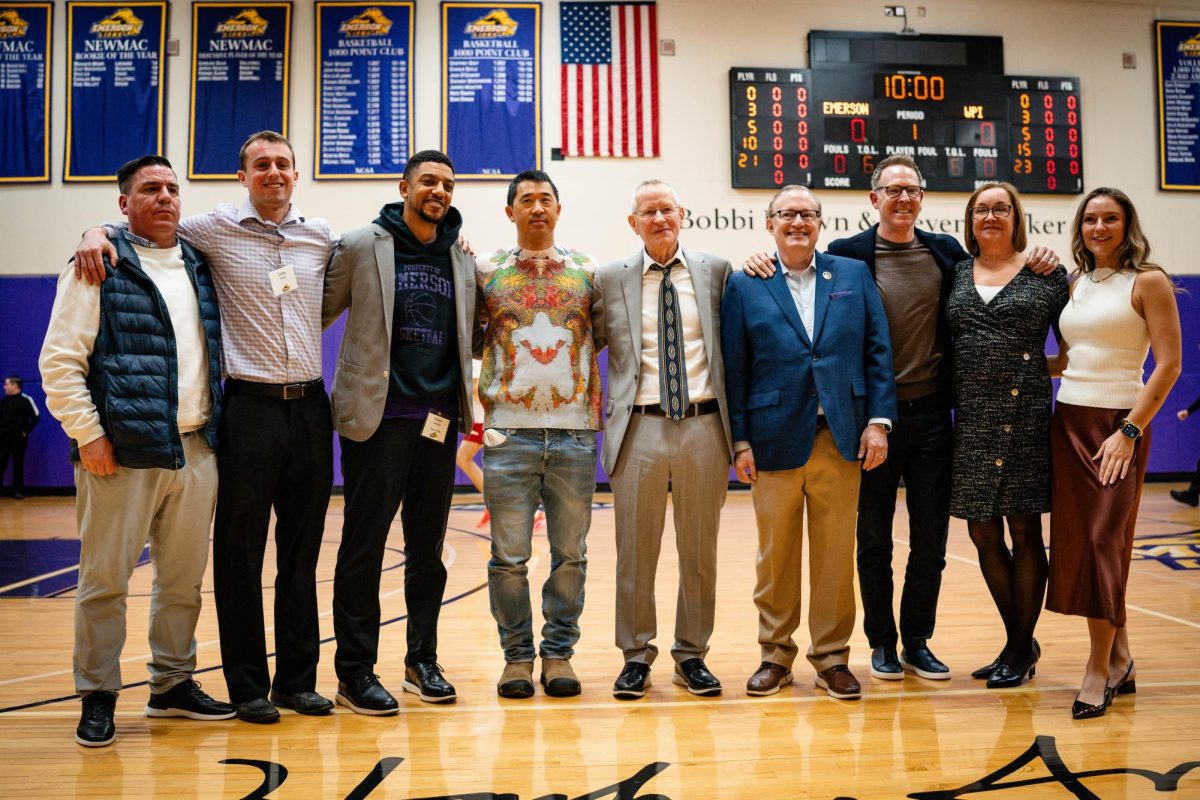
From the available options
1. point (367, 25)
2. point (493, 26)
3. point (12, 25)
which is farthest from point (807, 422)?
point (12, 25)

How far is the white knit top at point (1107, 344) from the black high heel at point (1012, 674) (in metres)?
1.00

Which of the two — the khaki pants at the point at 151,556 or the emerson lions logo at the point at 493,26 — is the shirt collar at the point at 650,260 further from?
the emerson lions logo at the point at 493,26

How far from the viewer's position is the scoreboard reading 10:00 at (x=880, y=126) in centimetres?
1016

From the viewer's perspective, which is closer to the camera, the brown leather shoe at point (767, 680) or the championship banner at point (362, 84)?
the brown leather shoe at point (767, 680)

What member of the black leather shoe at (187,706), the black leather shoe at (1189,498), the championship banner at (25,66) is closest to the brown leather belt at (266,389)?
the black leather shoe at (187,706)

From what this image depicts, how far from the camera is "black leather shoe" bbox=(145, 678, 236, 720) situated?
3074 mm

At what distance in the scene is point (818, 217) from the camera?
3469 mm

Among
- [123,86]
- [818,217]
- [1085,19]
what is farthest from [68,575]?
[1085,19]

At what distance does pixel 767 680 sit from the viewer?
3.31 meters

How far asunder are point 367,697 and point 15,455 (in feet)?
30.1

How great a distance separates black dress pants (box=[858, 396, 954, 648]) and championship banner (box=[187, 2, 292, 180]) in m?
8.71

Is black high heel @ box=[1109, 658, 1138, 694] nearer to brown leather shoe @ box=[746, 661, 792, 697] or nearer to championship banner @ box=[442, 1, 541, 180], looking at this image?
brown leather shoe @ box=[746, 661, 792, 697]

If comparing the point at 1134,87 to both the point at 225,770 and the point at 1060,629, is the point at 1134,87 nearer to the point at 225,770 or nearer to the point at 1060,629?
the point at 1060,629

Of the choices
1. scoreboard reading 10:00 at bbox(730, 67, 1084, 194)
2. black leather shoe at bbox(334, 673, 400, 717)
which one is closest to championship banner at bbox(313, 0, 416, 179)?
scoreboard reading 10:00 at bbox(730, 67, 1084, 194)
